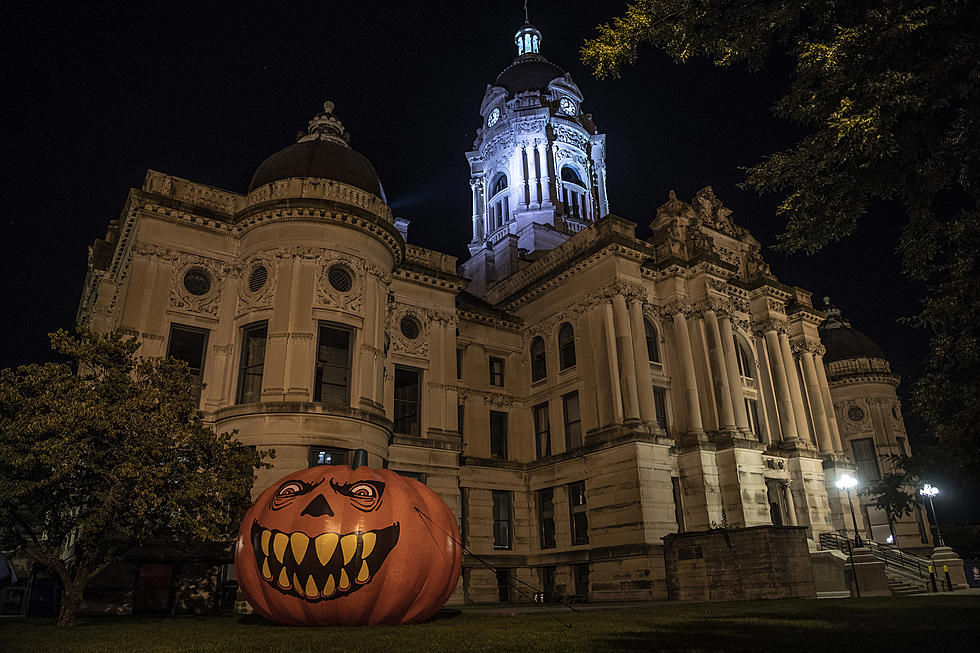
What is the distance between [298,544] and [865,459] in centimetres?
4845

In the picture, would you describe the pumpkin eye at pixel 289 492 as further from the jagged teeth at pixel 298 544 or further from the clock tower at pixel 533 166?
the clock tower at pixel 533 166

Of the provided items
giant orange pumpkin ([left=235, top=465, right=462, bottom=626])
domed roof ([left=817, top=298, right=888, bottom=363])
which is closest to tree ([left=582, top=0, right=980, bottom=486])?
giant orange pumpkin ([left=235, top=465, right=462, bottom=626])

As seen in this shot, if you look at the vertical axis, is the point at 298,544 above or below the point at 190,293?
below

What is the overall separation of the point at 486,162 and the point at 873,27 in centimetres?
5546

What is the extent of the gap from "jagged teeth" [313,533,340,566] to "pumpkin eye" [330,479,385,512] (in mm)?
730

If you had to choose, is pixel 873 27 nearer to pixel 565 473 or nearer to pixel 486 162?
pixel 565 473

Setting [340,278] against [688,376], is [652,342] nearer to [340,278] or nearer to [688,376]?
[688,376]

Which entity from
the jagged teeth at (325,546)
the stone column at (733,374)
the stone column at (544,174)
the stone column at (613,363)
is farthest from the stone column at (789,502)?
the stone column at (544,174)

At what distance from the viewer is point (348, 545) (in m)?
11.1

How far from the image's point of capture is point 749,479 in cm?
3102

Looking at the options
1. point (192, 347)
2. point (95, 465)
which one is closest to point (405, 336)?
point (192, 347)

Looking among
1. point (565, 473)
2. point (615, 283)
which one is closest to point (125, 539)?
point (565, 473)

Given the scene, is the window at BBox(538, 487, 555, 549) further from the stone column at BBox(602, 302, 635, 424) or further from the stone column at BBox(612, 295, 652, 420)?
the stone column at BBox(612, 295, 652, 420)

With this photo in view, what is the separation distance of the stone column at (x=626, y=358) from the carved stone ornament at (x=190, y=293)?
18.9 meters
